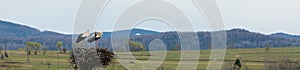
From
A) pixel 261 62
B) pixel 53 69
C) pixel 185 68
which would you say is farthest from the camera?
pixel 261 62

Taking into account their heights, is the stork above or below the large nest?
above

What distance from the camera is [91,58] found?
13.8m

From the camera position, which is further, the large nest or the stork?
the large nest

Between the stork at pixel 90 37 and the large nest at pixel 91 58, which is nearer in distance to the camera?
the stork at pixel 90 37

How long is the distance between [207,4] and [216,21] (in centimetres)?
57

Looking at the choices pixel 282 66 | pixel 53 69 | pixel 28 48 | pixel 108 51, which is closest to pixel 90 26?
pixel 108 51

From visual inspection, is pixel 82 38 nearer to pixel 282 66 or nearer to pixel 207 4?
pixel 207 4

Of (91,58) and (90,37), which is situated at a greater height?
(90,37)

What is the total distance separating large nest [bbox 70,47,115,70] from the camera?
45.1 ft

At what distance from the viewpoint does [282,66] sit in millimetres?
102188

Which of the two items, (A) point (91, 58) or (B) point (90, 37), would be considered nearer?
(B) point (90, 37)

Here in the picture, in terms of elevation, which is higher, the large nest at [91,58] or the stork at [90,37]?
the stork at [90,37]

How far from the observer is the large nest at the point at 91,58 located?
1375 centimetres

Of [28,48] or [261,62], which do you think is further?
[28,48]
